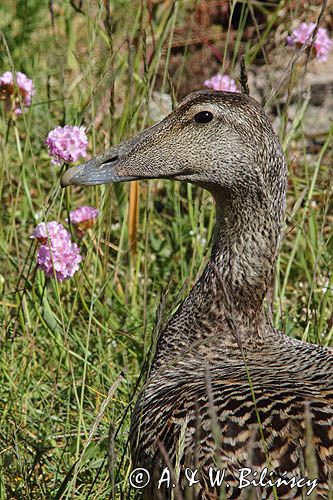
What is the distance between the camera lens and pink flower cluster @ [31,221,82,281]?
10.0ft

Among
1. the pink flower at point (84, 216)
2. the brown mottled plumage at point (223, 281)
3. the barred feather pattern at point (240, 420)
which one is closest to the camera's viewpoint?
the barred feather pattern at point (240, 420)

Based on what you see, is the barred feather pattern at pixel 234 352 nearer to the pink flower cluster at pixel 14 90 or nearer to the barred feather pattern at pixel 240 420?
the barred feather pattern at pixel 240 420

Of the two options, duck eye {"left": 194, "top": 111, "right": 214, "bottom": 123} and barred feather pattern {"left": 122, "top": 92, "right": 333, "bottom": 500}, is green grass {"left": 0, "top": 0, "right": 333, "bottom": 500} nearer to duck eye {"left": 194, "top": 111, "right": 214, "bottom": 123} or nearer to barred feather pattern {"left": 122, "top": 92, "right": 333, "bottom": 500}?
barred feather pattern {"left": 122, "top": 92, "right": 333, "bottom": 500}

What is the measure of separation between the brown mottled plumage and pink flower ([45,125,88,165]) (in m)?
0.14

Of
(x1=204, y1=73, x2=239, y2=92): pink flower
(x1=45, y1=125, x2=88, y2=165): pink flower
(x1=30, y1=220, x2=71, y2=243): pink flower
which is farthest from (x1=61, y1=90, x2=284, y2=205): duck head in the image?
(x1=204, y1=73, x2=239, y2=92): pink flower

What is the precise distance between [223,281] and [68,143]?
76cm

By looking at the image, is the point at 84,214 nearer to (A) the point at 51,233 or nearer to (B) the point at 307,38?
(A) the point at 51,233

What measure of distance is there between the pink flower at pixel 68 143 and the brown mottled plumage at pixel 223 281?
0.14 metres

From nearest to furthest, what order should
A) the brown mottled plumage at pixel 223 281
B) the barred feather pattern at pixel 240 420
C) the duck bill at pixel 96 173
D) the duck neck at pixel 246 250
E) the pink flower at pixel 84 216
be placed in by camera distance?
the barred feather pattern at pixel 240 420 → the brown mottled plumage at pixel 223 281 → the duck bill at pixel 96 173 → the duck neck at pixel 246 250 → the pink flower at pixel 84 216

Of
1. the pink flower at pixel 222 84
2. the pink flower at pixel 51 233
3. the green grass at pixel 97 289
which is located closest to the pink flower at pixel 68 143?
the green grass at pixel 97 289

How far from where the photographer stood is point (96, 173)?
293 cm

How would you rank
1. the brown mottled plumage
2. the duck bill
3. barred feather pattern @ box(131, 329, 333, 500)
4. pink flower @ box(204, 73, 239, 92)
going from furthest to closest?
pink flower @ box(204, 73, 239, 92) < the duck bill < the brown mottled plumage < barred feather pattern @ box(131, 329, 333, 500)

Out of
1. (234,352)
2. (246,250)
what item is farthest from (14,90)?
(234,352)

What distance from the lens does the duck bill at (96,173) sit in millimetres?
2896
